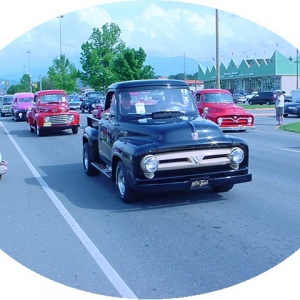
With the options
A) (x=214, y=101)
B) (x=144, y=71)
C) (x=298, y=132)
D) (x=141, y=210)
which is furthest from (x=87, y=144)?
(x=144, y=71)

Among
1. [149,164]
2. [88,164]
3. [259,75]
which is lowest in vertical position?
[88,164]

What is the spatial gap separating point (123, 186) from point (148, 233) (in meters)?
1.67

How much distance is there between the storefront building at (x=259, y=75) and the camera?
80938 mm

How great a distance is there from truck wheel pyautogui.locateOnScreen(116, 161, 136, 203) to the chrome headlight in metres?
1.68

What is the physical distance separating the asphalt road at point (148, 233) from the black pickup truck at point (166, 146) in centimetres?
45

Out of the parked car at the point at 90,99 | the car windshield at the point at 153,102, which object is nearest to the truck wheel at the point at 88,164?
the car windshield at the point at 153,102

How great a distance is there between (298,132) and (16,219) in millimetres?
16733

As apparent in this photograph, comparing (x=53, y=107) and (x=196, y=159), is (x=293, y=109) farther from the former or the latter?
(x=196, y=159)

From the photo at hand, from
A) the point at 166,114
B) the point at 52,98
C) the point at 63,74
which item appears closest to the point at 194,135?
the point at 166,114

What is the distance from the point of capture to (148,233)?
6.78 meters

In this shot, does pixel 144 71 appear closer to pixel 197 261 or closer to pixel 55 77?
pixel 55 77

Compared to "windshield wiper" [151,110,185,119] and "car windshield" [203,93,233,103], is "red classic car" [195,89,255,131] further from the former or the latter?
"windshield wiper" [151,110,185,119]

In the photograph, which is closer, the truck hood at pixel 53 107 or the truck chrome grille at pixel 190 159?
the truck chrome grille at pixel 190 159

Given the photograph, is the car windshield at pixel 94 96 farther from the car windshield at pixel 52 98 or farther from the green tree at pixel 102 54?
the car windshield at pixel 52 98
